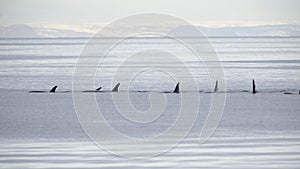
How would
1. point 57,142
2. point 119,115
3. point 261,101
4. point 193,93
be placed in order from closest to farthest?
point 57,142, point 119,115, point 261,101, point 193,93

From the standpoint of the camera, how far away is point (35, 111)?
41.5 metres

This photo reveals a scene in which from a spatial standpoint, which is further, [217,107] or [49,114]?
[217,107]

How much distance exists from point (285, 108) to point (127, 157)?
19598mm

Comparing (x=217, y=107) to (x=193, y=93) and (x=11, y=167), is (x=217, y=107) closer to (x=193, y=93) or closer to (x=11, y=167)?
(x=193, y=93)

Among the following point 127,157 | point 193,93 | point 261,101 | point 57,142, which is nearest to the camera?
point 127,157

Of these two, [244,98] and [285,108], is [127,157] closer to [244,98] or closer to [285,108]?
[285,108]

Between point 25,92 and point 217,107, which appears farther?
point 25,92

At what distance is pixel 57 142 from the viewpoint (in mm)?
28844

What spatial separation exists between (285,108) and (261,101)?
14.3ft

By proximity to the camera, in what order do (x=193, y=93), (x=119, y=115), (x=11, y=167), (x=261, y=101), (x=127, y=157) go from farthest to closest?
(x=193, y=93)
(x=261, y=101)
(x=119, y=115)
(x=127, y=157)
(x=11, y=167)

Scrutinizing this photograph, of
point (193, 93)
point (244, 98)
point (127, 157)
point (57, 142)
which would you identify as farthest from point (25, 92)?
point (127, 157)

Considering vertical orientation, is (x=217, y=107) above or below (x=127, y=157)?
above

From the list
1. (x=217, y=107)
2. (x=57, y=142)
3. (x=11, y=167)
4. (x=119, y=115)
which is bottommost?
(x=11, y=167)

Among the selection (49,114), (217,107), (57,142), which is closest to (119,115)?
(49,114)
